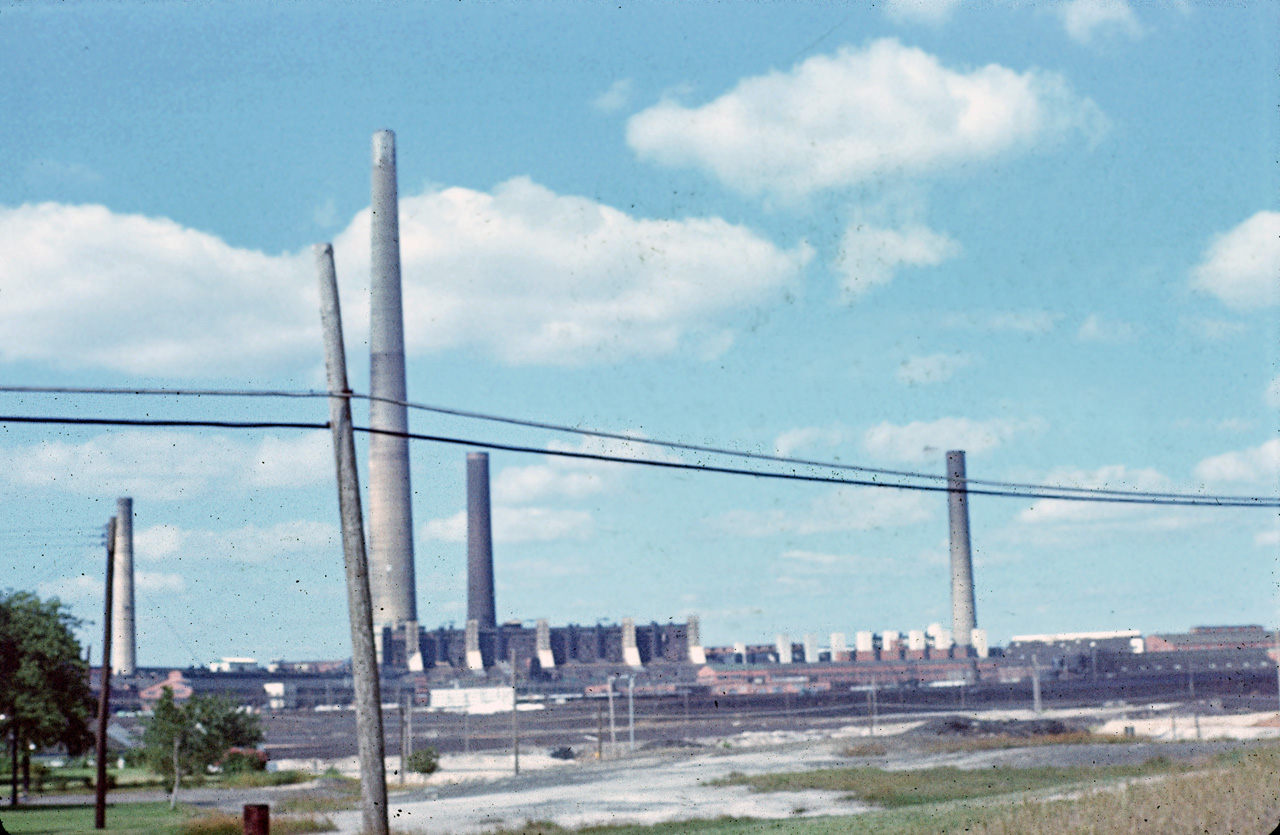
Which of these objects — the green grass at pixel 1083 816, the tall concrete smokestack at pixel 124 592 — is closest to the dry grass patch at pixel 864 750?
the green grass at pixel 1083 816

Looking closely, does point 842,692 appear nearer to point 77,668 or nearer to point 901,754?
point 901,754

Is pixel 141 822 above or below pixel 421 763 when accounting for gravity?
above

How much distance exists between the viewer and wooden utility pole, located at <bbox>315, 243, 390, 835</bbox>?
12789 mm

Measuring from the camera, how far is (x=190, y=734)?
166ft

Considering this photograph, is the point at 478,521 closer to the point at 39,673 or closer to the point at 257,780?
the point at 257,780

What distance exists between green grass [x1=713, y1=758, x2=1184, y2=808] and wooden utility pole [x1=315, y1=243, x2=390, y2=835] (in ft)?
67.3

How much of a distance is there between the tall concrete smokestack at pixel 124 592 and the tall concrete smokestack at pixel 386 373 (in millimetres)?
19244

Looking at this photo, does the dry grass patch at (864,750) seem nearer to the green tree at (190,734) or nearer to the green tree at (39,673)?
the green tree at (190,734)

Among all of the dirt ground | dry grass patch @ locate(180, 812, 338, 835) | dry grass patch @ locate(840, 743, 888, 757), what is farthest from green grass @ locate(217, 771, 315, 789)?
dry grass patch @ locate(840, 743, 888, 757)

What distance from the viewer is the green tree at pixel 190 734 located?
49500 millimetres

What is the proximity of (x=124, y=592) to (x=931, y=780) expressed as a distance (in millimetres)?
81302

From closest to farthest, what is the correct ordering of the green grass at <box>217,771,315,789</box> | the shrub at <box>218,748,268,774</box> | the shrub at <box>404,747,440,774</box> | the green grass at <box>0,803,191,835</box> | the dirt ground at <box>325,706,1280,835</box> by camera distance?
1. the dirt ground at <box>325,706,1280,835</box>
2. the green grass at <box>0,803,191,835</box>
3. the green grass at <box>217,771,315,789</box>
4. the shrub at <box>404,747,440,774</box>
5. the shrub at <box>218,748,268,774</box>

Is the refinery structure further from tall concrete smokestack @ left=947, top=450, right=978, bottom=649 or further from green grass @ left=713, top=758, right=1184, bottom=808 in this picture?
green grass @ left=713, top=758, right=1184, bottom=808

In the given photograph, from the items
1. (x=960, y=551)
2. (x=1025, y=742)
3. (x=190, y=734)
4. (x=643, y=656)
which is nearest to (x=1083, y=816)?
(x=1025, y=742)
